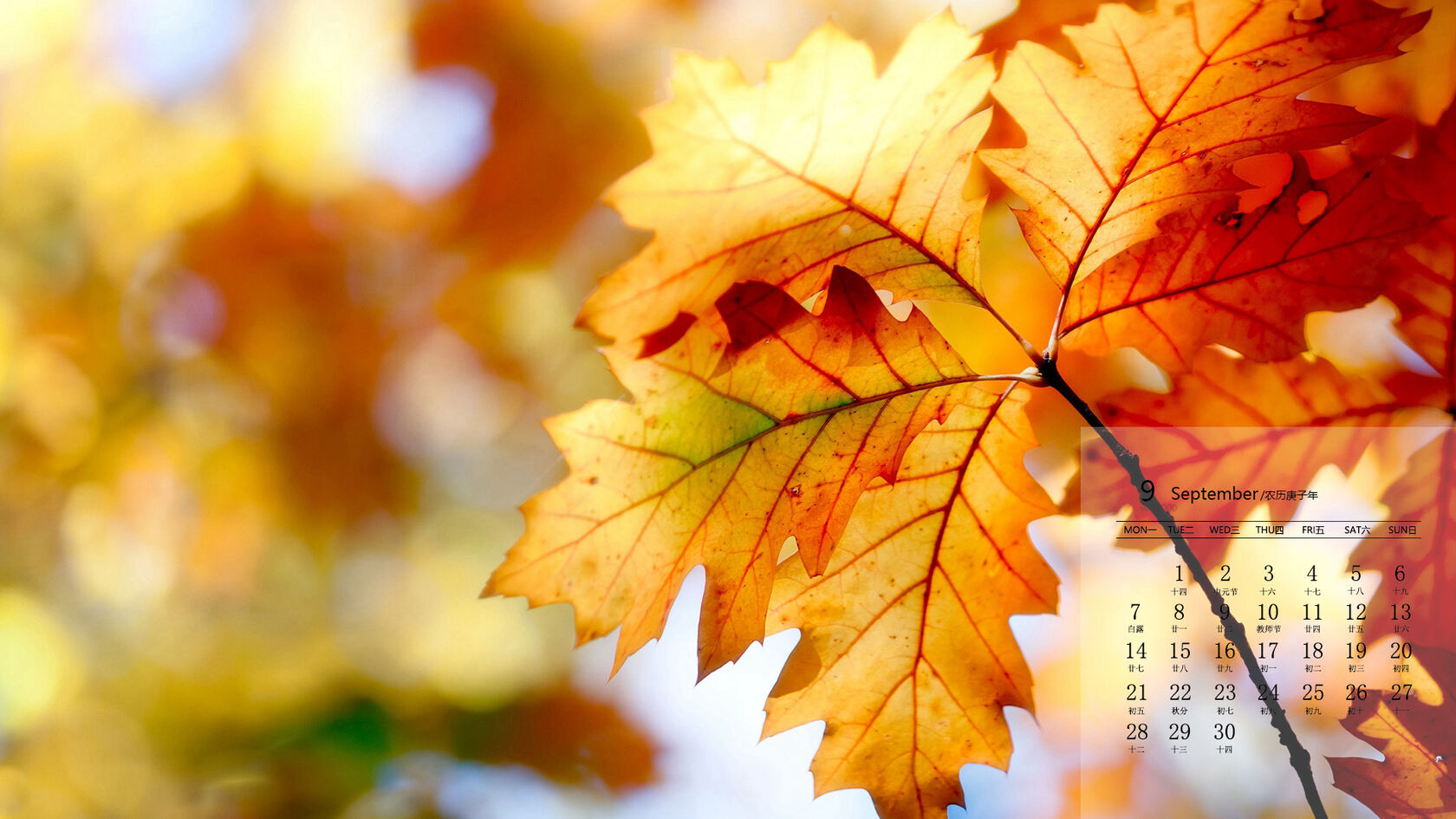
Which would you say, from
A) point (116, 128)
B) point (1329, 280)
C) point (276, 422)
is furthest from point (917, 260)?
point (116, 128)

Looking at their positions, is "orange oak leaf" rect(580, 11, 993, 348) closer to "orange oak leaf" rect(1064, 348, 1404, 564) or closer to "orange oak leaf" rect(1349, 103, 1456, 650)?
"orange oak leaf" rect(1064, 348, 1404, 564)

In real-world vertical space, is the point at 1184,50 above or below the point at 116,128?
below

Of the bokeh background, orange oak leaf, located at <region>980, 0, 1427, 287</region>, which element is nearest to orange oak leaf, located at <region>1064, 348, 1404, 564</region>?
orange oak leaf, located at <region>980, 0, 1427, 287</region>

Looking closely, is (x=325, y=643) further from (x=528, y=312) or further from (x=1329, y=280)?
(x=1329, y=280)

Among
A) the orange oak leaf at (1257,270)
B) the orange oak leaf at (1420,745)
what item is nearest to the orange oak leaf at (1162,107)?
the orange oak leaf at (1257,270)
